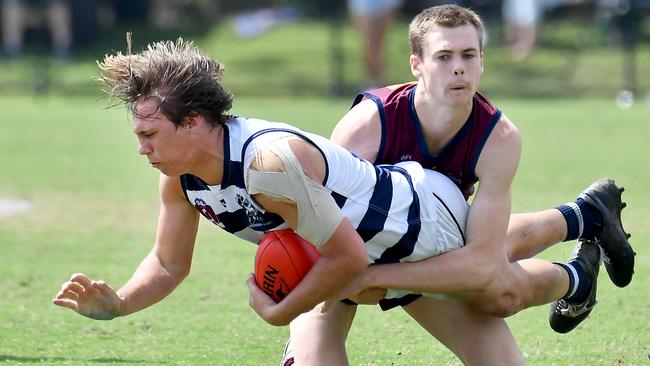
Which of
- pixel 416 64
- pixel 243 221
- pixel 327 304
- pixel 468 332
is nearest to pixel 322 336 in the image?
pixel 327 304

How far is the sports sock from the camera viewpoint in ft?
18.6

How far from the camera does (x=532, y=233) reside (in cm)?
550

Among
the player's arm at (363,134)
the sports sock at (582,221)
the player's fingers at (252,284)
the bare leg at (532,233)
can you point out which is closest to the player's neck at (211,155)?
the player's fingers at (252,284)

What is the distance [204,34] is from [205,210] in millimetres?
17394

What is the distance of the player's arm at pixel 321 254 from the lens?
4.20 meters

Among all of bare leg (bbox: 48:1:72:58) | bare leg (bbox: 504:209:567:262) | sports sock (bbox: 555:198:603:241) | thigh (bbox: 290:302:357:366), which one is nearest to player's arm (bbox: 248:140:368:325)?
thigh (bbox: 290:302:357:366)

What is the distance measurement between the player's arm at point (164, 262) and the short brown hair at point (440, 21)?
1229 mm

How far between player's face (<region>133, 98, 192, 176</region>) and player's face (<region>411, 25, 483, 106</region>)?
4.10 ft

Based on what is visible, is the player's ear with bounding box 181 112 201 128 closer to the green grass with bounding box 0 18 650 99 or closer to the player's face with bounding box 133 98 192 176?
the player's face with bounding box 133 98 192 176

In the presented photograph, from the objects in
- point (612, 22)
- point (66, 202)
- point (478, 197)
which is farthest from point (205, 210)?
point (612, 22)

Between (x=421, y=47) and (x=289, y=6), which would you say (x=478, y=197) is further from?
(x=289, y=6)

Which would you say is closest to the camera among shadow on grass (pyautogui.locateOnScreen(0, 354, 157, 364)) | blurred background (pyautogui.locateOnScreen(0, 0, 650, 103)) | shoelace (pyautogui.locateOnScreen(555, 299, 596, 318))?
shadow on grass (pyautogui.locateOnScreen(0, 354, 157, 364))

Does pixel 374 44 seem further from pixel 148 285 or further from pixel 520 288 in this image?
pixel 148 285

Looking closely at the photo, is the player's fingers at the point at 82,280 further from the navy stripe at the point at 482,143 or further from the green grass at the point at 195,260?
the navy stripe at the point at 482,143
